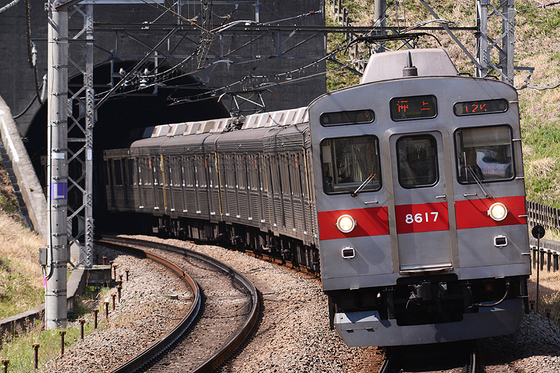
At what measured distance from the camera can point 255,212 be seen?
18250 millimetres

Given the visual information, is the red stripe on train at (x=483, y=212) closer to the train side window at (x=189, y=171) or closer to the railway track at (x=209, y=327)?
the railway track at (x=209, y=327)

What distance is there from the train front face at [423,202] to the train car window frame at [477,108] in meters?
0.01

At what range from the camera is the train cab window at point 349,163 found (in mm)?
7840

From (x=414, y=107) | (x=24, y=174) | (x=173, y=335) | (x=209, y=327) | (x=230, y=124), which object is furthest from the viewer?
(x=24, y=174)

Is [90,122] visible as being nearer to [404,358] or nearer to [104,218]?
[404,358]

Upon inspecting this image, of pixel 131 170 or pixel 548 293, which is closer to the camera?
pixel 548 293

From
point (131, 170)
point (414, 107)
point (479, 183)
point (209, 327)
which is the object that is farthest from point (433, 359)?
point (131, 170)

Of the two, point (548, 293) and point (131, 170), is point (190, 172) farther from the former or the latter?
point (548, 293)

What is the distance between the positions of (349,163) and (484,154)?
4.67 feet

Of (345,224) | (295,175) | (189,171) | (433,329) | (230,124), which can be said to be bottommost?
(433,329)

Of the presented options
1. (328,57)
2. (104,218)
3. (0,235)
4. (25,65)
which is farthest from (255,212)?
(104,218)

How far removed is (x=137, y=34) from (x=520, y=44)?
3154 centimetres

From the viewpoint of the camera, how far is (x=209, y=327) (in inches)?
436

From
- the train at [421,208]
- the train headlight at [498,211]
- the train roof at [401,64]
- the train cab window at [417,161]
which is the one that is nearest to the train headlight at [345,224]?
the train at [421,208]
